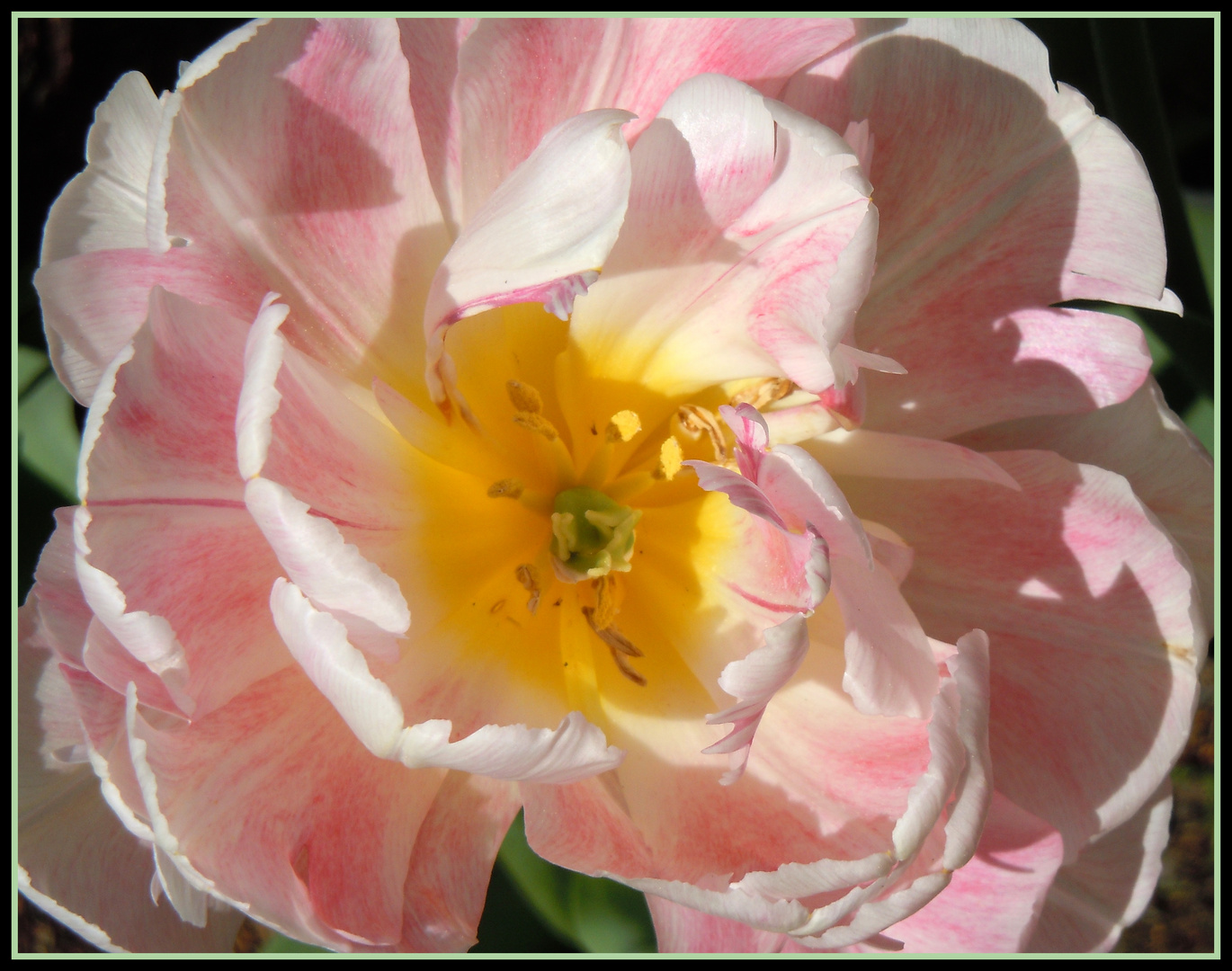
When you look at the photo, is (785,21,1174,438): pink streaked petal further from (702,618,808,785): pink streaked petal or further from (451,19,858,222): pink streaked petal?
(702,618,808,785): pink streaked petal

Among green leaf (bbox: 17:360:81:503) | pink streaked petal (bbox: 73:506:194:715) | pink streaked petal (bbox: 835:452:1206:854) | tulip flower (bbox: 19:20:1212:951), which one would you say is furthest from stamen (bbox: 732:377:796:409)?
green leaf (bbox: 17:360:81:503)

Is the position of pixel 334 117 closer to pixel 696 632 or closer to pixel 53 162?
pixel 696 632

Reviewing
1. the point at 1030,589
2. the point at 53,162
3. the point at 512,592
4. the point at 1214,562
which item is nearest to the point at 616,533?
the point at 512,592

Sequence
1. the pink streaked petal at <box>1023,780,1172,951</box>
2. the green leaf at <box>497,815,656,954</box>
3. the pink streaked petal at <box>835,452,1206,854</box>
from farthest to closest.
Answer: the green leaf at <box>497,815,656,954</box>, the pink streaked petal at <box>1023,780,1172,951</box>, the pink streaked petal at <box>835,452,1206,854</box>

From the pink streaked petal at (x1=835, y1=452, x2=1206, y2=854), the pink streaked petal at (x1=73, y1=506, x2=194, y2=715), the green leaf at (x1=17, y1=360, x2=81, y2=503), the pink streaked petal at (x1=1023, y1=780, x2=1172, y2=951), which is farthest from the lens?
the green leaf at (x1=17, y1=360, x2=81, y2=503)

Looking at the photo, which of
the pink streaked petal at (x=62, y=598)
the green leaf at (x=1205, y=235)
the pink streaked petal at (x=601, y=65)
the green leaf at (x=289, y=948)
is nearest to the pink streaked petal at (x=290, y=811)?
the pink streaked petal at (x=62, y=598)
